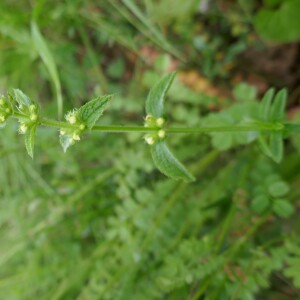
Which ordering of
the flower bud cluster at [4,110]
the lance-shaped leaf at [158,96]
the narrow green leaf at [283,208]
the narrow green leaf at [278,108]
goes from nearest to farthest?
the flower bud cluster at [4,110] < the lance-shaped leaf at [158,96] < the narrow green leaf at [278,108] < the narrow green leaf at [283,208]

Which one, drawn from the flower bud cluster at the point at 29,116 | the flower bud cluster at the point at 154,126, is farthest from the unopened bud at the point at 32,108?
the flower bud cluster at the point at 154,126

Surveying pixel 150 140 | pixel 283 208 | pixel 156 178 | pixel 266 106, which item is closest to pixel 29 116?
pixel 150 140

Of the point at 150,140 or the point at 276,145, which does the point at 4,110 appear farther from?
the point at 276,145

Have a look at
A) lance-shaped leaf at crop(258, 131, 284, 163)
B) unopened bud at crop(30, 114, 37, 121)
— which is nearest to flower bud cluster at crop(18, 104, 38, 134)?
unopened bud at crop(30, 114, 37, 121)

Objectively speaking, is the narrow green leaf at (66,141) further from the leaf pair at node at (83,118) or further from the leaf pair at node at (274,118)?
the leaf pair at node at (274,118)

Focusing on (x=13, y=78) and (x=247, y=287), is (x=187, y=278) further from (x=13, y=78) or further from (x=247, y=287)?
(x=13, y=78)
